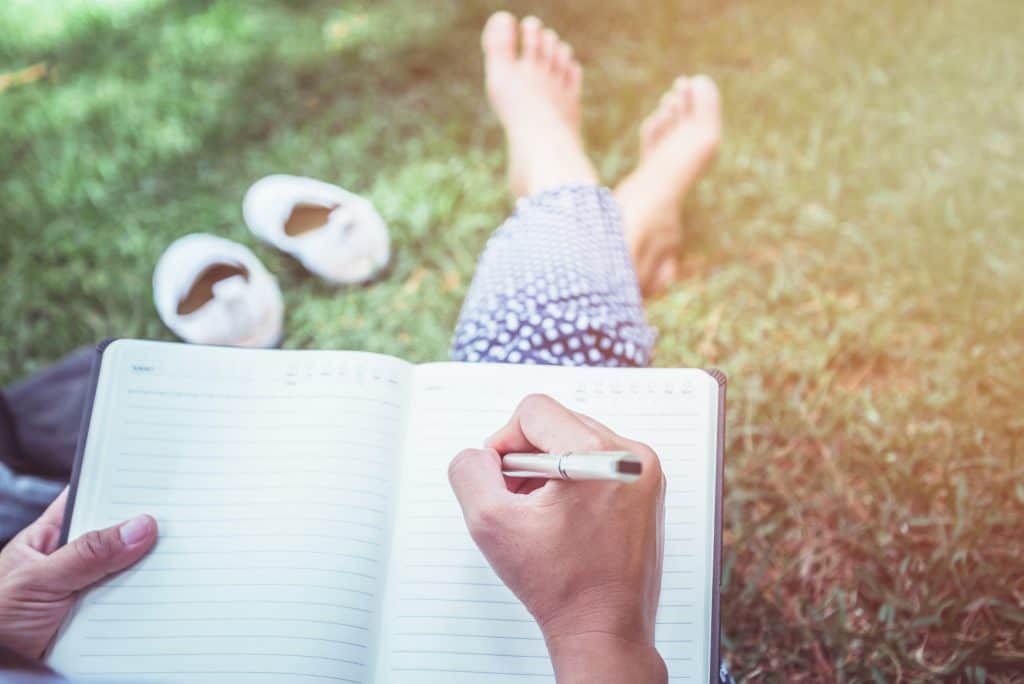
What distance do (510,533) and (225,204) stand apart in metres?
1.21

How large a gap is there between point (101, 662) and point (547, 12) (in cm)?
158

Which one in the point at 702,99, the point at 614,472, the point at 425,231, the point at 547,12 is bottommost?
the point at 614,472

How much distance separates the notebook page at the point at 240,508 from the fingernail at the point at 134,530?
0.02 meters

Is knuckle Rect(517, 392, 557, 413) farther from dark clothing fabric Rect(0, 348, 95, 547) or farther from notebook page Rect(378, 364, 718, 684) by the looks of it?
dark clothing fabric Rect(0, 348, 95, 547)

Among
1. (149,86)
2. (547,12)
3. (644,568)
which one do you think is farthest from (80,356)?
(547,12)

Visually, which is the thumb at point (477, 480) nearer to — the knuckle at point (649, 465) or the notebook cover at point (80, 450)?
the knuckle at point (649, 465)

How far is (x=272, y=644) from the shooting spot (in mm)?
941

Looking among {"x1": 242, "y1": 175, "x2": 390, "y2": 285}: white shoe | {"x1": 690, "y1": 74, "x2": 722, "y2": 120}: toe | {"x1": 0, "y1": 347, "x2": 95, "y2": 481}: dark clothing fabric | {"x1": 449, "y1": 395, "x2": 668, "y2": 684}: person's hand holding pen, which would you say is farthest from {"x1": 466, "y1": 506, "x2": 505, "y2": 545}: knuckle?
{"x1": 690, "y1": 74, "x2": 722, "y2": 120}: toe

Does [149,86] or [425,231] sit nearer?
[425,231]

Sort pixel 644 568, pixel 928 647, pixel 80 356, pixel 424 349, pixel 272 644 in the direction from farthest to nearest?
pixel 424 349 → pixel 80 356 → pixel 928 647 → pixel 272 644 → pixel 644 568

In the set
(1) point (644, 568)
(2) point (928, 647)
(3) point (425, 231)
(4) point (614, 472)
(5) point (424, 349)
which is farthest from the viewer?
(3) point (425, 231)

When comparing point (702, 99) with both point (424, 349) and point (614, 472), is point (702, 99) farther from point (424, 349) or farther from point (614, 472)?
point (614, 472)

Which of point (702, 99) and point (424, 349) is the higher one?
point (702, 99)

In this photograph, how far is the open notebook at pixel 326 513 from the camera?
0.94 m
